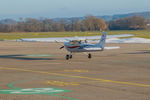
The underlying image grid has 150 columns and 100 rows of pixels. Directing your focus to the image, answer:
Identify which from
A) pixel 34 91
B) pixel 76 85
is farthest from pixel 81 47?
pixel 34 91

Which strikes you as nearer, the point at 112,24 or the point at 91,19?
the point at 91,19

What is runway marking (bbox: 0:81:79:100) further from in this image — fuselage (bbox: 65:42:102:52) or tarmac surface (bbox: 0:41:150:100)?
fuselage (bbox: 65:42:102:52)

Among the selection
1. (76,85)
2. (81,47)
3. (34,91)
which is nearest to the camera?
(34,91)

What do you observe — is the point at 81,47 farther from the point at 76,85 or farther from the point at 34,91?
the point at 34,91

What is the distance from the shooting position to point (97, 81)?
14922 mm

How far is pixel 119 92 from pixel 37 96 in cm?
299

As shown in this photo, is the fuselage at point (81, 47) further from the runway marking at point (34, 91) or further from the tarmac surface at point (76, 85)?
the runway marking at point (34, 91)

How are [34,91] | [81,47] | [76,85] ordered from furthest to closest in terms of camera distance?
[81,47], [76,85], [34,91]

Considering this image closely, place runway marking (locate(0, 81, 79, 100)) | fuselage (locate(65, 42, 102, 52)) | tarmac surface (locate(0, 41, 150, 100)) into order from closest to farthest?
tarmac surface (locate(0, 41, 150, 100)) → runway marking (locate(0, 81, 79, 100)) → fuselage (locate(65, 42, 102, 52))

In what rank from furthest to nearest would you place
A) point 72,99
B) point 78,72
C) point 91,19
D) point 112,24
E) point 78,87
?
point 112,24 < point 91,19 < point 78,72 < point 78,87 < point 72,99

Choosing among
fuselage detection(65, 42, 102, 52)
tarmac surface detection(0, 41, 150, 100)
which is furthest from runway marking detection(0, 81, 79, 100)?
fuselage detection(65, 42, 102, 52)

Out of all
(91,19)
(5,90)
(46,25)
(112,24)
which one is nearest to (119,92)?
(5,90)

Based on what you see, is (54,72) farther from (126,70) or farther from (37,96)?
(37,96)

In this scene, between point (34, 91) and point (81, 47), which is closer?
point (34, 91)
